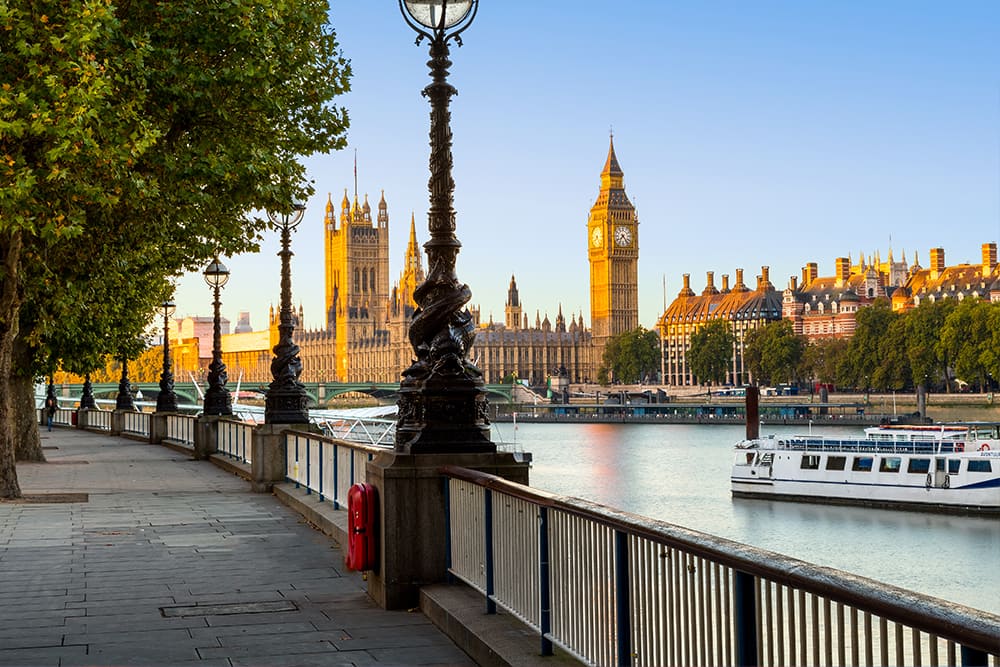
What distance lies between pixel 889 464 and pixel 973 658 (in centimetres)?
4733

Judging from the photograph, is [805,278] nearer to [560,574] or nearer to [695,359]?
[695,359]

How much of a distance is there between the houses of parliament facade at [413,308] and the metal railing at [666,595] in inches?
6218

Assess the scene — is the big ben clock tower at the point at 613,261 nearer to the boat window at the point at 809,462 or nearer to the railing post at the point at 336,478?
the boat window at the point at 809,462

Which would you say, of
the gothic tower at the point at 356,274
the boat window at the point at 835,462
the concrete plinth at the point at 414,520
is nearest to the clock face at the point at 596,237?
the gothic tower at the point at 356,274

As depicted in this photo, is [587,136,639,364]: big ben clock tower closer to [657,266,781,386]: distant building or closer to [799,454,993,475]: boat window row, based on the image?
[657,266,781,386]: distant building

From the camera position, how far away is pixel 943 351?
10525 centimetres

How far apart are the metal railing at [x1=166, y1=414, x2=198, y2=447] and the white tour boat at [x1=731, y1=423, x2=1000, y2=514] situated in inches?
1010

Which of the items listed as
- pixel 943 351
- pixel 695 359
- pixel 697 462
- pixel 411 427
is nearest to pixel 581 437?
pixel 697 462

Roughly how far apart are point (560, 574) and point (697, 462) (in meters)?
61.5

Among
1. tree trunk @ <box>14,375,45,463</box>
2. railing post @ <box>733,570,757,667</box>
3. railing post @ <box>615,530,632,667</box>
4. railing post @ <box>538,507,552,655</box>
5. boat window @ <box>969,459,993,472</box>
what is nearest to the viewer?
railing post @ <box>733,570,757,667</box>

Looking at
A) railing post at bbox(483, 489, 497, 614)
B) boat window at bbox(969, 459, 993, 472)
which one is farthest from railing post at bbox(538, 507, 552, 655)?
boat window at bbox(969, 459, 993, 472)

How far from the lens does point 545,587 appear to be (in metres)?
6.07

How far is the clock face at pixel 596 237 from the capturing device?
7205 inches

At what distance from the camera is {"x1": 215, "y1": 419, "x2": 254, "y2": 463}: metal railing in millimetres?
20734
